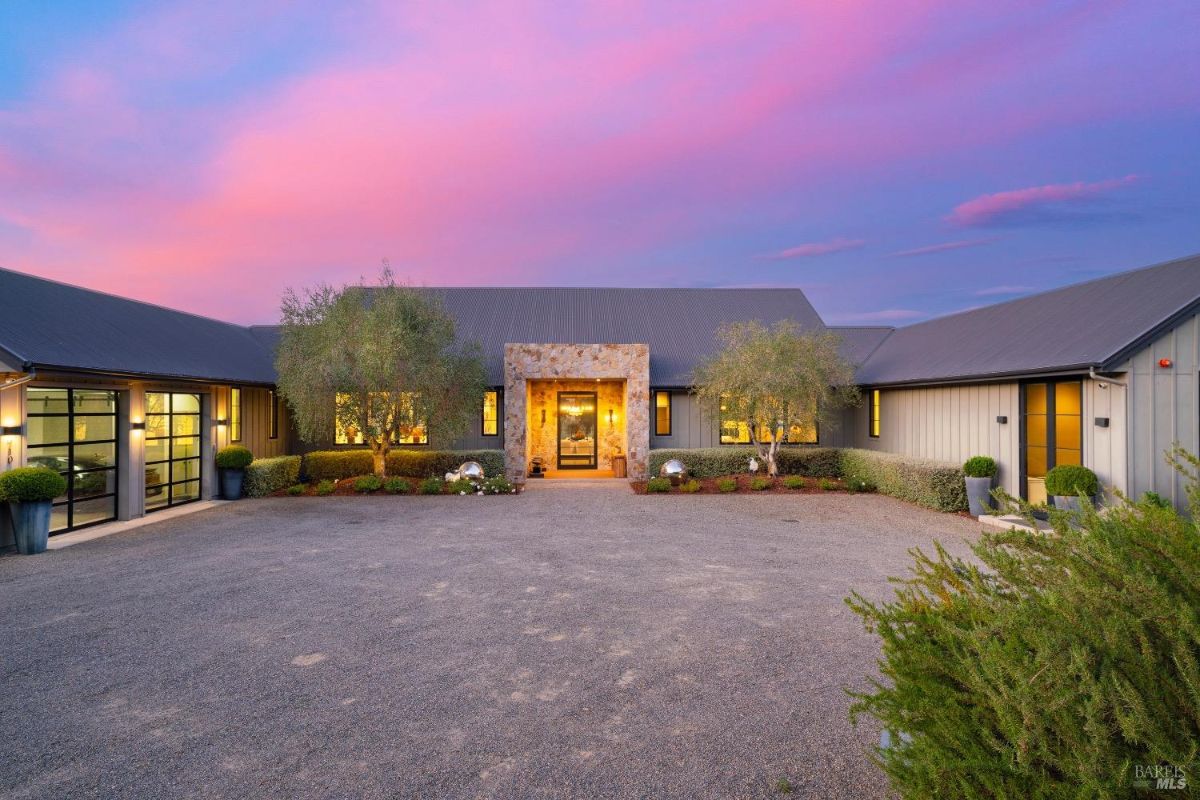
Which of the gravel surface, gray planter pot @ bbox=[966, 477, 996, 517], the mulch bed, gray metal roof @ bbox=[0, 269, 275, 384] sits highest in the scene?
gray metal roof @ bbox=[0, 269, 275, 384]

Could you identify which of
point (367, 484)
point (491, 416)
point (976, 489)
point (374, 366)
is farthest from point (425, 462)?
point (976, 489)

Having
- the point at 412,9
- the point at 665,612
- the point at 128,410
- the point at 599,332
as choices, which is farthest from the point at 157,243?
the point at 665,612

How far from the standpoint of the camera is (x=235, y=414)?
612 inches

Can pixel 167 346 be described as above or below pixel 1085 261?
below

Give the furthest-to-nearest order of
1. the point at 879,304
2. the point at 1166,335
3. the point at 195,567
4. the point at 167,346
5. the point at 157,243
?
the point at 879,304 < the point at 157,243 < the point at 167,346 < the point at 1166,335 < the point at 195,567

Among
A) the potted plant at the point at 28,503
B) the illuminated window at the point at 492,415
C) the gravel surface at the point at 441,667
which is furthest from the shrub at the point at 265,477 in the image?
the illuminated window at the point at 492,415

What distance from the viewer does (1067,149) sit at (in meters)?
20.1

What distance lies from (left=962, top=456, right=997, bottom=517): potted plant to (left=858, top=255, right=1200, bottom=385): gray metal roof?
185 cm

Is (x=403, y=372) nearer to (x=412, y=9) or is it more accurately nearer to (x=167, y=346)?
(x=167, y=346)

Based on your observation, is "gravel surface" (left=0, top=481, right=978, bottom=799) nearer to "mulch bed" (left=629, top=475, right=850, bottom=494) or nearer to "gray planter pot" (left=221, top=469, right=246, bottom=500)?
"gray planter pot" (left=221, top=469, right=246, bottom=500)

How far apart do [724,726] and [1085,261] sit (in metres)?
Result: 39.7

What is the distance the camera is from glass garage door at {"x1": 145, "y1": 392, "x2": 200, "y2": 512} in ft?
41.2

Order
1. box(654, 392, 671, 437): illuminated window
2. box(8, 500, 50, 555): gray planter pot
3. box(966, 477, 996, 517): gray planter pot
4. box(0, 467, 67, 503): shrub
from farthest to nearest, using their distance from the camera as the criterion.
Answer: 1. box(654, 392, 671, 437): illuminated window
2. box(966, 477, 996, 517): gray planter pot
3. box(8, 500, 50, 555): gray planter pot
4. box(0, 467, 67, 503): shrub

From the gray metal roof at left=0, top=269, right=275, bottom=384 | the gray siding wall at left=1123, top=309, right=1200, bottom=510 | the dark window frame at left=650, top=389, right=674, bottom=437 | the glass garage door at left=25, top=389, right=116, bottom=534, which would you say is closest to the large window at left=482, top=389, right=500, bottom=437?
the dark window frame at left=650, top=389, right=674, bottom=437
